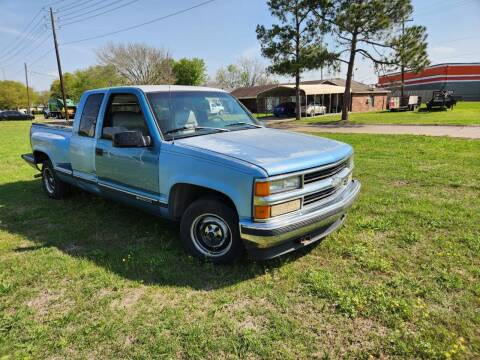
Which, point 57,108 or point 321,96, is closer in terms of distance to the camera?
point 321,96

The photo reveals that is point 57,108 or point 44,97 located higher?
point 44,97

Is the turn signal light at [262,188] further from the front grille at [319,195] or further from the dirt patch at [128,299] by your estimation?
the dirt patch at [128,299]

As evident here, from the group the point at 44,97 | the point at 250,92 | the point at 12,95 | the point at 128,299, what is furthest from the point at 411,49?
the point at 44,97

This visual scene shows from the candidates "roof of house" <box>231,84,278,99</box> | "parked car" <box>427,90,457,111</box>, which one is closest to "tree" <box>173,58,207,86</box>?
"roof of house" <box>231,84,278,99</box>

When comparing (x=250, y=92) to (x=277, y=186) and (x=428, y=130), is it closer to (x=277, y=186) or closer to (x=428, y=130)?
(x=428, y=130)

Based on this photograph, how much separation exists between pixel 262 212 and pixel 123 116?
8.31ft

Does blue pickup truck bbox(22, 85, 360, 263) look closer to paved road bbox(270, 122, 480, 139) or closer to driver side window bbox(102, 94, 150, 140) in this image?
driver side window bbox(102, 94, 150, 140)

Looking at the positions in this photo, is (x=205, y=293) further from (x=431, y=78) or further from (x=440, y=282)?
(x=431, y=78)

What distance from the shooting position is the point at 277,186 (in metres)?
3.13

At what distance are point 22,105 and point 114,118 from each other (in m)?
99.2

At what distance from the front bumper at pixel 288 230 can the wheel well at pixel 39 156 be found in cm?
503

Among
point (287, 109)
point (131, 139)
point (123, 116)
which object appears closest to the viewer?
point (131, 139)

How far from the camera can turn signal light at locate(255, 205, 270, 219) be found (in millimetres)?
3102

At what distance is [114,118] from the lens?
4719 millimetres
